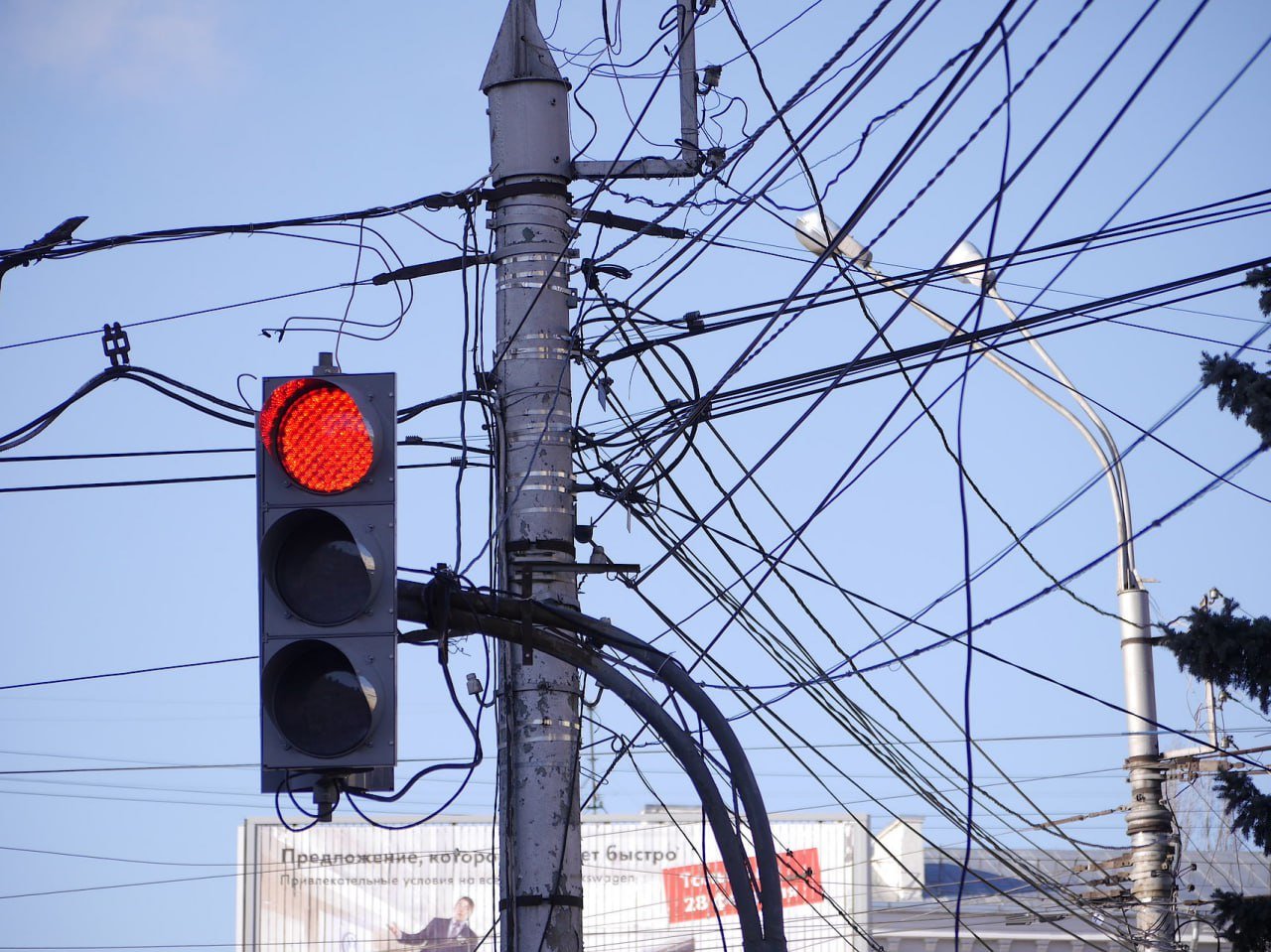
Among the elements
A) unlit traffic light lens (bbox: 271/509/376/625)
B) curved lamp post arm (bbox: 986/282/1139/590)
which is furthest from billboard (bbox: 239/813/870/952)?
unlit traffic light lens (bbox: 271/509/376/625)

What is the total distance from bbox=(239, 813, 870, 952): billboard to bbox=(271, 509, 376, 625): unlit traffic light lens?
112ft

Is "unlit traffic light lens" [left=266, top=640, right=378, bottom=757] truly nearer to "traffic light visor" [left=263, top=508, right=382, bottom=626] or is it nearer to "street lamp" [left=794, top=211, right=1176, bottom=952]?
"traffic light visor" [left=263, top=508, right=382, bottom=626]

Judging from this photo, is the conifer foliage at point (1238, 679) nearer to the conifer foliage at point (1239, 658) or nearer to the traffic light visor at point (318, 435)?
the conifer foliage at point (1239, 658)

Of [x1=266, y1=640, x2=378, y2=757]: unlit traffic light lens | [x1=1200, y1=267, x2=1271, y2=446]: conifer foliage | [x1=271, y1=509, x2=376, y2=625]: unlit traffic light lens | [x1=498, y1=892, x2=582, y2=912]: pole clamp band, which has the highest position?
[x1=1200, y1=267, x2=1271, y2=446]: conifer foliage

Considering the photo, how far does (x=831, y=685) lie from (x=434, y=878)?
102ft

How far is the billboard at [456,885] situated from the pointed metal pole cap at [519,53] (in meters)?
31.3

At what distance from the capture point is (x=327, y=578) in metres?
4.93

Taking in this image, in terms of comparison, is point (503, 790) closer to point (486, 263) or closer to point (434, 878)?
point (486, 263)

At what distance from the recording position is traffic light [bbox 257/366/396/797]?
4797 millimetres

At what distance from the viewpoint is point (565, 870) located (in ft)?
24.4

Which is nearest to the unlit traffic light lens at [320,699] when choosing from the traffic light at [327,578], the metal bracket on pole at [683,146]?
the traffic light at [327,578]

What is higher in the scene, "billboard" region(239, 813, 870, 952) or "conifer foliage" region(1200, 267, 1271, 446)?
"conifer foliage" region(1200, 267, 1271, 446)

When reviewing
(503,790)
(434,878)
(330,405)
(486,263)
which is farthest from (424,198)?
(434,878)

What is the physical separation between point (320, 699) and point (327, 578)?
0.35 m
